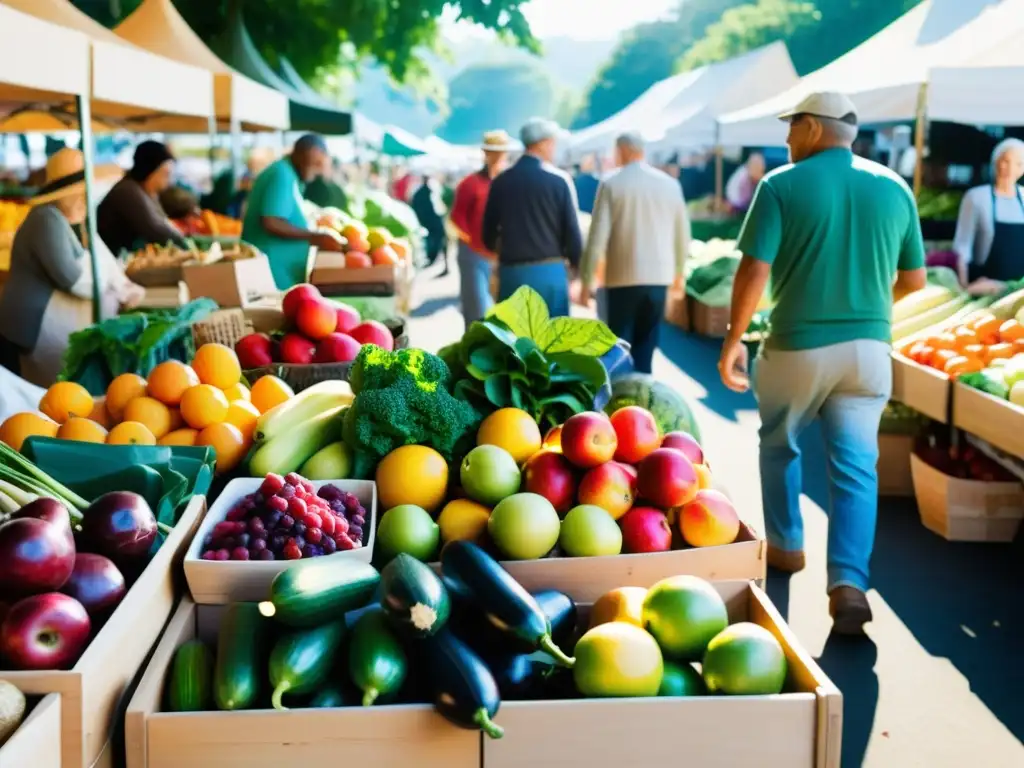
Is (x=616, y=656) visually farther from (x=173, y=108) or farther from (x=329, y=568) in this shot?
(x=173, y=108)

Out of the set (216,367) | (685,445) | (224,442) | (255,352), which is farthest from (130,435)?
(685,445)

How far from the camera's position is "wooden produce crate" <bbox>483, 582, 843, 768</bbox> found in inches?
77.3

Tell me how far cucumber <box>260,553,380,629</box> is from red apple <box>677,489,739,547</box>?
784 mm

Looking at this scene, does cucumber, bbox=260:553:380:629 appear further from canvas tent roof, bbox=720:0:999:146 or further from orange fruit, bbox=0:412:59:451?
canvas tent roof, bbox=720:0:999:146

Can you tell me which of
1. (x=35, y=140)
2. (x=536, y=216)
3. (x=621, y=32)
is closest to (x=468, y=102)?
(x=621, y=32)

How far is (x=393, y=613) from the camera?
2.06m

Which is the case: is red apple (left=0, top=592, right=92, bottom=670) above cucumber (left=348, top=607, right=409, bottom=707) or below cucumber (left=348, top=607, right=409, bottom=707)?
above

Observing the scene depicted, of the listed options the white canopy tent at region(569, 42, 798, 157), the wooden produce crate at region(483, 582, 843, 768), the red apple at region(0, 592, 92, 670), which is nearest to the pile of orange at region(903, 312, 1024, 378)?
the wooden produce crate at region(483, 582, 843, 768)

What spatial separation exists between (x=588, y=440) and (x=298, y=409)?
0.92m

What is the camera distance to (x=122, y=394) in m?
3.31

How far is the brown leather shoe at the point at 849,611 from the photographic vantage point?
4.14 meters

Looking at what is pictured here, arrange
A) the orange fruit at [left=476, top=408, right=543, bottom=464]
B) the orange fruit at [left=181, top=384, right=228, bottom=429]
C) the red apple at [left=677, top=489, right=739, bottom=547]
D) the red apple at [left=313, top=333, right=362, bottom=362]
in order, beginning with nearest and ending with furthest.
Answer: the red apple at [left=677, top=489, right=739, bottom=547]
the orange fruit at [left=476, top=408, right=543, bottom=464]
the orange fruit at [left=181, top=384, right=228, bottom=429]
the red apple at [left=313, top=333, right=362, bottom=362]

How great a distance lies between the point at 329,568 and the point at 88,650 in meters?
0.47

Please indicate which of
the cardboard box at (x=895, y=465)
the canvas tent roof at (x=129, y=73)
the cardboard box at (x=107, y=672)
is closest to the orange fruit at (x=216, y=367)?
the cardboard box at (x=107, y=672)
